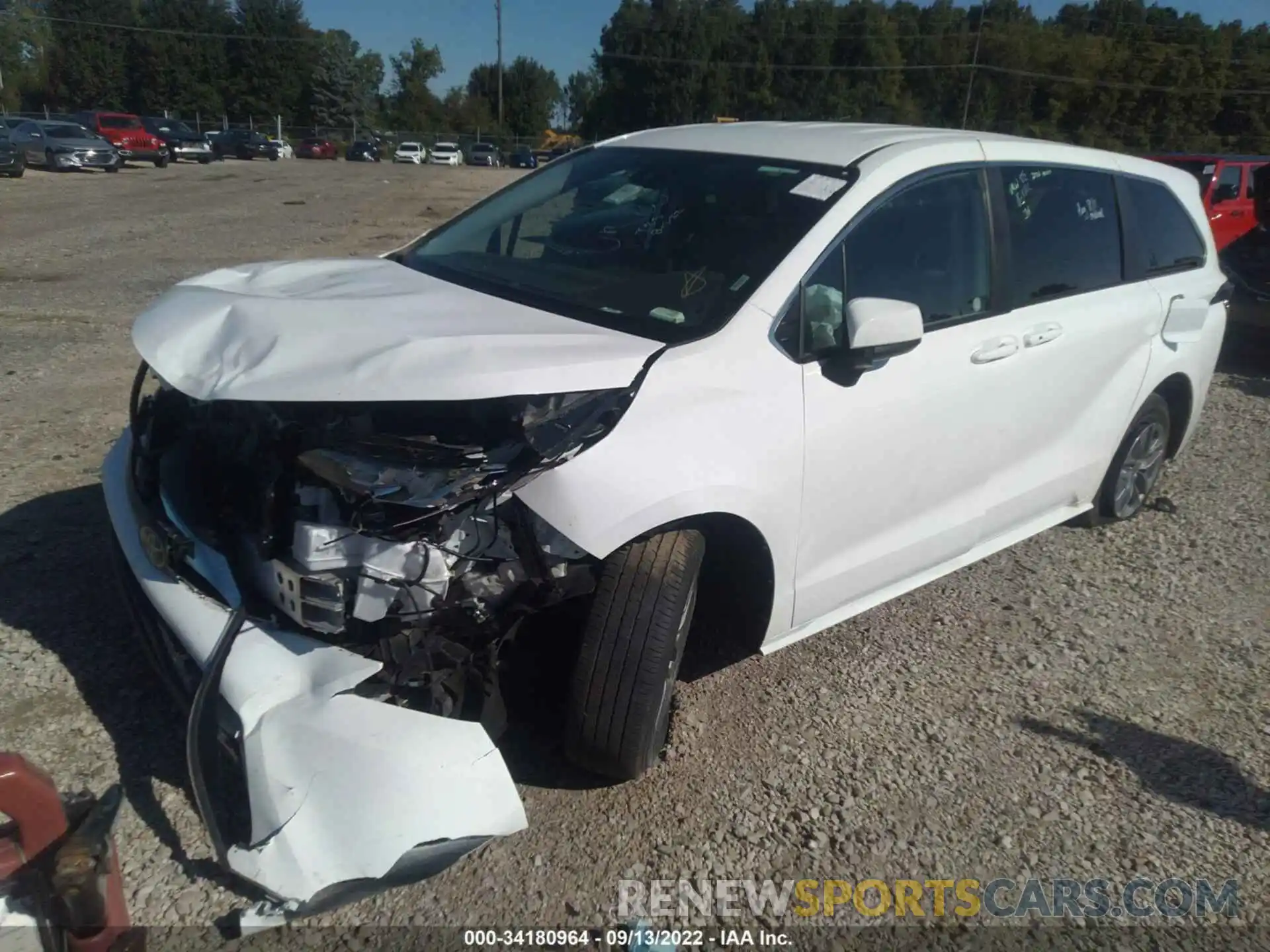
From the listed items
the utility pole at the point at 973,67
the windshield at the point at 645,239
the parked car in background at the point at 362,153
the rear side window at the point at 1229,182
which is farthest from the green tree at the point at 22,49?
the windshield at the point at 645,239

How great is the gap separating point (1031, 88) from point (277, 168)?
46.7 m

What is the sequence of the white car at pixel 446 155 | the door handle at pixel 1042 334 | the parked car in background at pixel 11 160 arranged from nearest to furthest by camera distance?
the door handle at pixel 1042 334 < the parked car in background at pixel 11 160 < the white car at pixel 446 155

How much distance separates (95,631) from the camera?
357 cm

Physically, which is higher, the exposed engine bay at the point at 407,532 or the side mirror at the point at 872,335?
the side mirror at the point at 872,335

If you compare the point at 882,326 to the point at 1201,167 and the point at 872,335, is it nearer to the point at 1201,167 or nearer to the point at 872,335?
the point at 872,335

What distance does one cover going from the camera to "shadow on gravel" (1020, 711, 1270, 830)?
10.1 ft

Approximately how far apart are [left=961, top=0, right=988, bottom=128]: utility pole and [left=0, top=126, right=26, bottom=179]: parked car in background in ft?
136

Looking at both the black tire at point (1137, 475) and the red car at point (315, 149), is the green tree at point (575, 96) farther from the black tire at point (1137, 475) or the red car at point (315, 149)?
the black tire at point (1137, 475)

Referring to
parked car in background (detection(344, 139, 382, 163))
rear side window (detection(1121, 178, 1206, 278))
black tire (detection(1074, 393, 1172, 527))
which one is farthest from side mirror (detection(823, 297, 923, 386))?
parked car in background (detection(344, 139, 382, 163))

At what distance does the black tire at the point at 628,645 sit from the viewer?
107 inches

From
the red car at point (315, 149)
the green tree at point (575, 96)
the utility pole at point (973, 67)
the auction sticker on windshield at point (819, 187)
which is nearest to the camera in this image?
the auction sticker on windshield at point (819, 187)

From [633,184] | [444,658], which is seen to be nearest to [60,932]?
[444,658]

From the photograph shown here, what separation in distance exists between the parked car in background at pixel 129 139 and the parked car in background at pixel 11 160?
266 inches

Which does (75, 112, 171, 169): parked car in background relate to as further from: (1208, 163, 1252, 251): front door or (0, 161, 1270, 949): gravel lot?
(0, 161, 1270, 949): gravel lot
